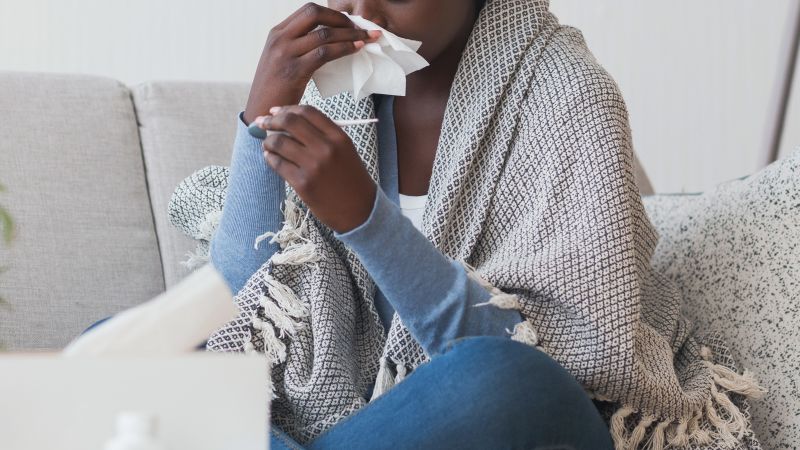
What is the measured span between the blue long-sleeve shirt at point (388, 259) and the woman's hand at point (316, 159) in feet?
0.10

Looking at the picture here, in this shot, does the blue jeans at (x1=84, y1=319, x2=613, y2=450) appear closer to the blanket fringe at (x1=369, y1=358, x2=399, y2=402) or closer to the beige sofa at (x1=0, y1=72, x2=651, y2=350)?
the blanket fringe at (x1=369, y1=358, x2=399, y2=402)

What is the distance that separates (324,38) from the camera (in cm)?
107

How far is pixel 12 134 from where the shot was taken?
4.56 ft

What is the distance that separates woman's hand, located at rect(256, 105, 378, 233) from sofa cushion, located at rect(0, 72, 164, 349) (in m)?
0.59

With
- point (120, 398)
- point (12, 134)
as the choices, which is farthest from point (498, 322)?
point (12, 134)

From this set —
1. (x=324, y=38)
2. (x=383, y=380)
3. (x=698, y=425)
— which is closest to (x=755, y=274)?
(x=698, y=425)

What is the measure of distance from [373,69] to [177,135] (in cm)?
51

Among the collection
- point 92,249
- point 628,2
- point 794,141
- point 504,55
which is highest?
point 504,55

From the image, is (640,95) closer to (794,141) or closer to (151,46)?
(794,141)

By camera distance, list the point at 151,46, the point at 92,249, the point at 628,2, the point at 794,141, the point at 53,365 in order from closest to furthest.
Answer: the point at 53,365 < the point at 92,249 < the point at 151,46 < the point at 628,2 < the point at 794,141

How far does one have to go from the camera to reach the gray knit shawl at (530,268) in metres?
1.04

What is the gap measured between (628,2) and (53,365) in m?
1.98

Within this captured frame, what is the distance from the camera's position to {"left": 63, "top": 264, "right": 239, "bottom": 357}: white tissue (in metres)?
0.52

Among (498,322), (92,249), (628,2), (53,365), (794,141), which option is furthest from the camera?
(794,141)
